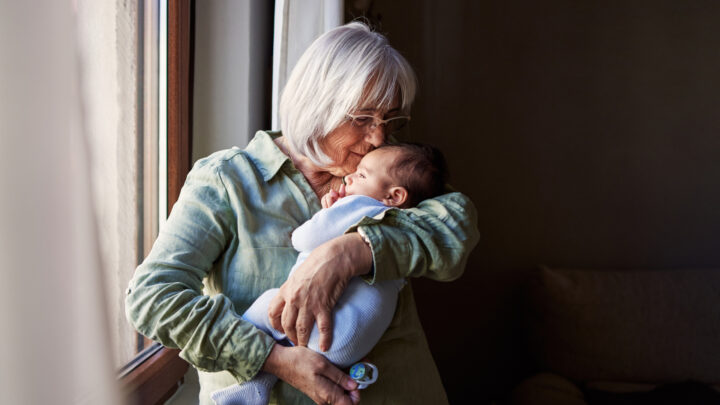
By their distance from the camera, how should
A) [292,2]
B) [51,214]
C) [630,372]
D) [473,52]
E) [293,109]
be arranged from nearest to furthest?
1. [51,214]
2. [293,109]
3. [292,2]
4. [630,372]
5. [473,52]

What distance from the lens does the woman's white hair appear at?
1132mm

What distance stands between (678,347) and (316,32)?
1939 mm

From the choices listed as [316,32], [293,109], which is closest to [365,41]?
[293,109]

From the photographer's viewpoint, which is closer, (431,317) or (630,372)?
(630,372)

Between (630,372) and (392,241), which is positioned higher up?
(392,241)

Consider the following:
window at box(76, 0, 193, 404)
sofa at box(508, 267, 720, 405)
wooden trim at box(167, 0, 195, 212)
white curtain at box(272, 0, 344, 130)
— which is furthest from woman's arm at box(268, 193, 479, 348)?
sofa at box(508, 267, 720, 405)

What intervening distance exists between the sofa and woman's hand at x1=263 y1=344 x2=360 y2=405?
1.44m

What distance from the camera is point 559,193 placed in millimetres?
2512

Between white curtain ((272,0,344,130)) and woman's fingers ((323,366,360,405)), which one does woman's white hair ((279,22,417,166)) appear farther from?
woman's fingers ((323,366,360,405))

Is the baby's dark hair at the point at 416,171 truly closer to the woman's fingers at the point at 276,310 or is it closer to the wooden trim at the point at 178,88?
the woman's fingers at the point at 276,310

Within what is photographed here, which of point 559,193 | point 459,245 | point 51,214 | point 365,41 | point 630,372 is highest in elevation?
point 365,41

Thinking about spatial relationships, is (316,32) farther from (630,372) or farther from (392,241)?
(630,372)

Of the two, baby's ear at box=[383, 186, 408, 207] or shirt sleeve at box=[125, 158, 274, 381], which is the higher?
baby's ear at box=[383, 186, 408, 207]

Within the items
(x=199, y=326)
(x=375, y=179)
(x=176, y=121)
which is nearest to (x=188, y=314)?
(x=199, y=326)
